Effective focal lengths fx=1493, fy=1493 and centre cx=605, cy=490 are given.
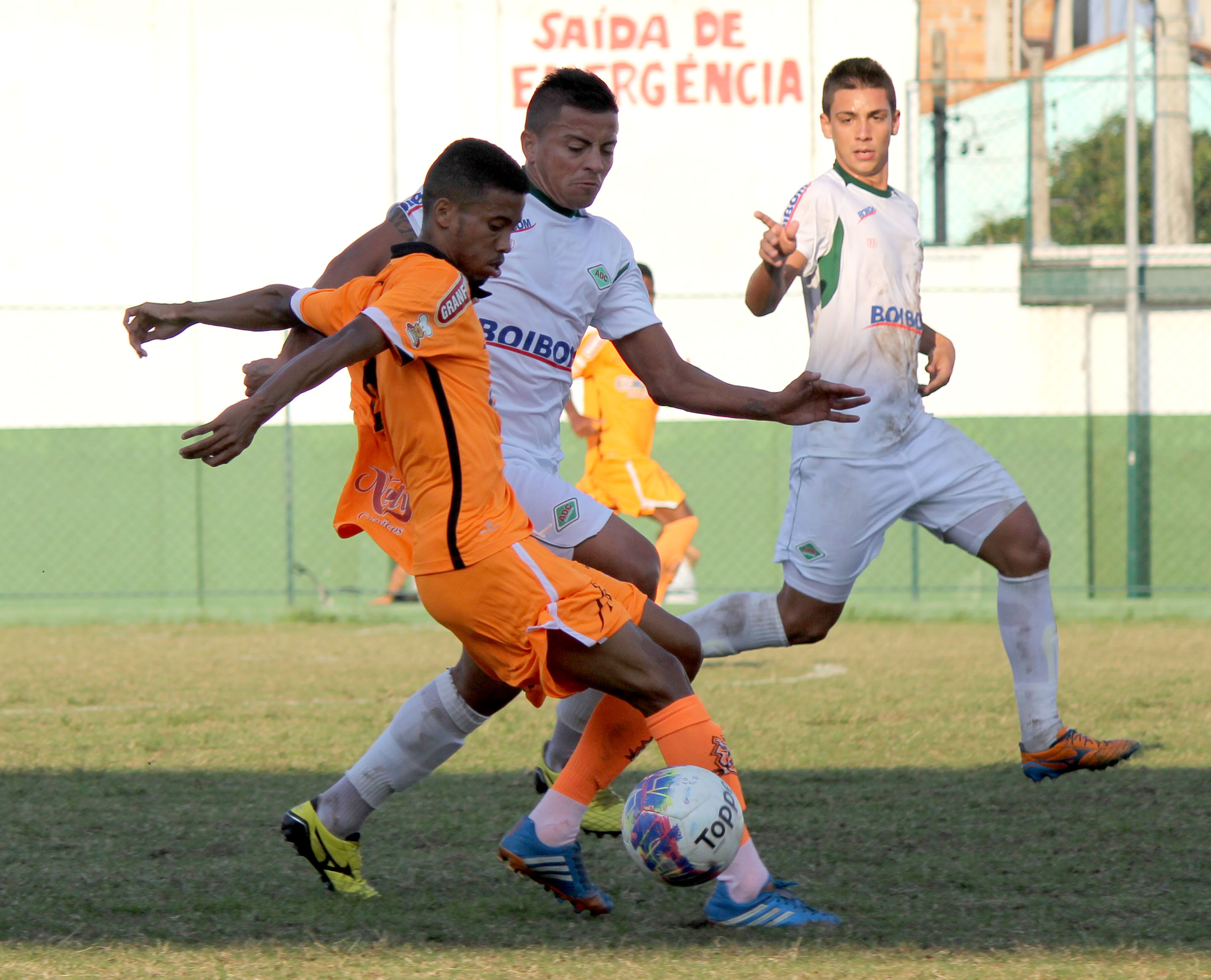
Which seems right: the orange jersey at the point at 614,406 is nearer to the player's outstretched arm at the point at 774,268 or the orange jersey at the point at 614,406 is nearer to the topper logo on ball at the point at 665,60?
the player's outstretched arm at the point at 774,268

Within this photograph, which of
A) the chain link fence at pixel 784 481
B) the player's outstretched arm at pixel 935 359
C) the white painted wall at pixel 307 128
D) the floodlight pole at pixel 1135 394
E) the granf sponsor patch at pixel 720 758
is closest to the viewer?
the granf sponsor patch at pixel 720 758

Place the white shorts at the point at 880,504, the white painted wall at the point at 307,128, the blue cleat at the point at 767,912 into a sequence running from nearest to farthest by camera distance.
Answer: the blue cleat at the point at 767,912 < the white shorts at the point at 880,504 < the white painted wall at the point at 307,128

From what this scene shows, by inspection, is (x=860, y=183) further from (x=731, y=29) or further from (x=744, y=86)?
(x=731, y=29)

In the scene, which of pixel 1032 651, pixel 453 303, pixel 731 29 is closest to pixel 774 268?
pixel 1032 651

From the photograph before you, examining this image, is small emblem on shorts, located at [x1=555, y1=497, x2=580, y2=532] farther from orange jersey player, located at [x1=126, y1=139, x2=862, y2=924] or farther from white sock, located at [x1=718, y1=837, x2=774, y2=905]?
white sock, located at [x1=718, y1=837, x2=774, y2=905]

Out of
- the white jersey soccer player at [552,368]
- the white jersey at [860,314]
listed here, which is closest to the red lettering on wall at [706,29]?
the white jersey at [860,314]

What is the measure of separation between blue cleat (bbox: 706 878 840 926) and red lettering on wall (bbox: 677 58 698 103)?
15.8 m

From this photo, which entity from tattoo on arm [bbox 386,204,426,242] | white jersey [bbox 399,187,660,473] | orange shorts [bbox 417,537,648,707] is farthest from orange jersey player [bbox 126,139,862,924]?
white jersey [bbox 399,187,660,473]

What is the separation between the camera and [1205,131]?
63.8ft

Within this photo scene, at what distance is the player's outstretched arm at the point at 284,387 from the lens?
121 inches

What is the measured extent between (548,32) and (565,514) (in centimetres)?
1546

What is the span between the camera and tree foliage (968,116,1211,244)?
17562mm

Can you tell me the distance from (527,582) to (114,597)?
34.4 ft

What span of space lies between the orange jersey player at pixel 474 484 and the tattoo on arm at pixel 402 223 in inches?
16.4
